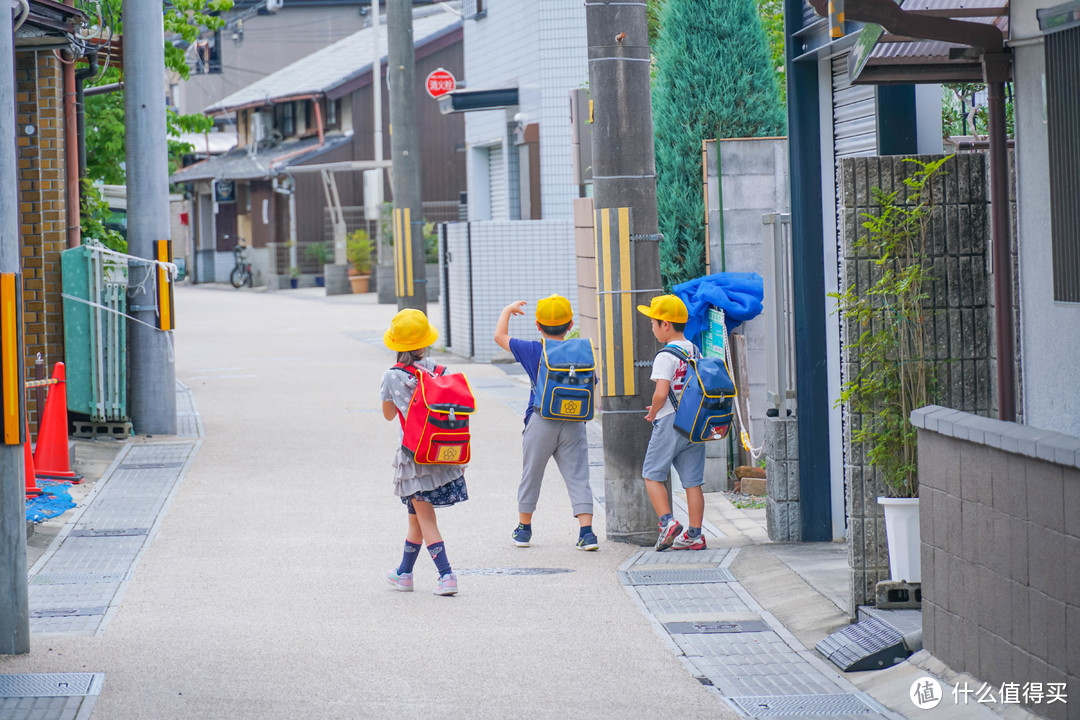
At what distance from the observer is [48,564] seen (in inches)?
323

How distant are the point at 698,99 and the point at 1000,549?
6804 millimetres

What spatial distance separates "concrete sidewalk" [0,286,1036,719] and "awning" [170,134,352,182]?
94.5 ft

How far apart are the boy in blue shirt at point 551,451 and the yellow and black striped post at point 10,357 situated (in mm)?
3126

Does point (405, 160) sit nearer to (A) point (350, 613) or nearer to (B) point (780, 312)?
(B) point (780, 312)

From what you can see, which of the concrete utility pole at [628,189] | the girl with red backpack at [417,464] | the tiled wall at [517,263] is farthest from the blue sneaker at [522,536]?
the tiled wall at [517,263]

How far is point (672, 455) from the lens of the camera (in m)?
8.43

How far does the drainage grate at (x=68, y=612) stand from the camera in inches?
Answer: 275

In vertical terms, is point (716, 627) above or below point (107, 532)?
below

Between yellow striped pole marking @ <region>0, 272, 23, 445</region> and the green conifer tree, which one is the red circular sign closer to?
the green conifer tree

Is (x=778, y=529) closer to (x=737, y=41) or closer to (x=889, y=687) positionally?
(x=889, y=687)

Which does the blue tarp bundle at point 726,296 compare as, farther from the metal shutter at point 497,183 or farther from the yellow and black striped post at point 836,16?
the metal shutter at point 497,183

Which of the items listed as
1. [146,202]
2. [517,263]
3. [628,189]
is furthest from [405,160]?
[628,189]

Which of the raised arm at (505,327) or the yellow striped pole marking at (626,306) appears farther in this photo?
the yellow striped pole marking at (626,306)

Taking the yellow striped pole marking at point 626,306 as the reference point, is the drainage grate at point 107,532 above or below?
below
